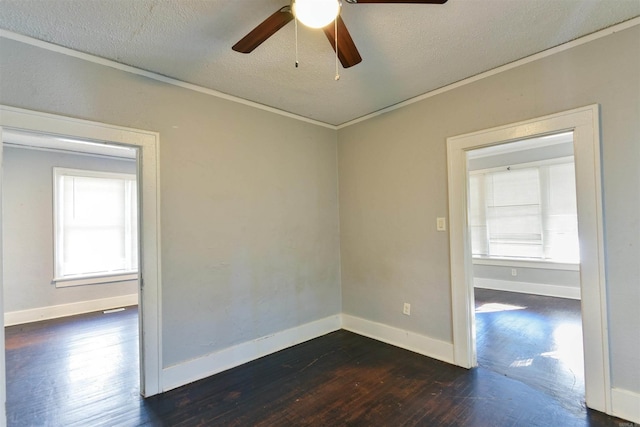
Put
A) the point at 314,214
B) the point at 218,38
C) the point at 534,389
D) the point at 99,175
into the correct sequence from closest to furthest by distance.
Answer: the point at 218,38 < the point at 534,389 < the point at 314,214 < the point at 99,175

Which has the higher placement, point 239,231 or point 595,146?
point 595,146

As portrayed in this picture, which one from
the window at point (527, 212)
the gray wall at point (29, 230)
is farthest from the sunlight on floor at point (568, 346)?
the gray wall at point (29, 230)

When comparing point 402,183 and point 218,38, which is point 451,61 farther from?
point 218,38

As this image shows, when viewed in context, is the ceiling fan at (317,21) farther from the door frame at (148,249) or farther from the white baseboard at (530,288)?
the white baseboard at (530,288)

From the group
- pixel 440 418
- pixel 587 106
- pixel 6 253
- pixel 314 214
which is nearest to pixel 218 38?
pixel 314 214

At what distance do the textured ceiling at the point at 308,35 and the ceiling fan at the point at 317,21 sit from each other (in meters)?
0.23

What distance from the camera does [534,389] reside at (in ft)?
7.45

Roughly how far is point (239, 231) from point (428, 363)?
2.15 metres

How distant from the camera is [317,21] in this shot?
1.34 meters

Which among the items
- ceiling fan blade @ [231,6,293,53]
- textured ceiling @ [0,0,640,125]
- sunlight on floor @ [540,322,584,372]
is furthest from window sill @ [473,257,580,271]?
ceiling fan blade @ [231,6,293,53]

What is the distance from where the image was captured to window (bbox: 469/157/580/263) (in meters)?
4.92

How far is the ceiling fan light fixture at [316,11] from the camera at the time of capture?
1.26 m

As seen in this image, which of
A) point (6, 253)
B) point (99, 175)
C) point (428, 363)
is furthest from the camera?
point (99, 175)

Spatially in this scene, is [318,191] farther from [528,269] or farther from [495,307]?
[528,269]
